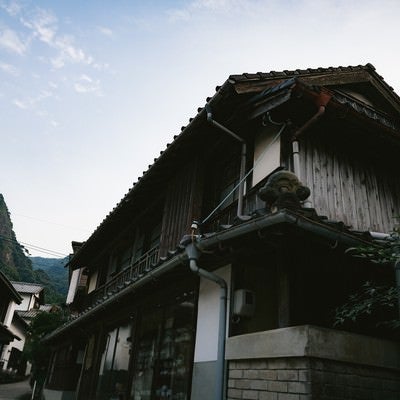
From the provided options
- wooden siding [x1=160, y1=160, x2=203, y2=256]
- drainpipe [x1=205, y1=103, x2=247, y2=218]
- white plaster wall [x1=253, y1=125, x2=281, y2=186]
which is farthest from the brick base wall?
wooden siding [x1=160, y1=160, x2=203, y2=256]

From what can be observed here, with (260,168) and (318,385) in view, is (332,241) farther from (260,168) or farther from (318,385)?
(260,168)

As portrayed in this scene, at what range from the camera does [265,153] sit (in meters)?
7.00

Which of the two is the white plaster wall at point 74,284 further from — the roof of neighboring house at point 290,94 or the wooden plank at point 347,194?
the wooden plank at point 347,194

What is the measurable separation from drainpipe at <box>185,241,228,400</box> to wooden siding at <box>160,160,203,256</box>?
2.68 meters

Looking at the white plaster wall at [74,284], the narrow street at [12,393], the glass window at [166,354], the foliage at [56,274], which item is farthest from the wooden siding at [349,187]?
the foliage at [56,274]

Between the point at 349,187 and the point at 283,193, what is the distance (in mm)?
3560

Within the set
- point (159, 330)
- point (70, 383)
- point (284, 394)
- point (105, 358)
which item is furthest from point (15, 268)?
point (284, 394)

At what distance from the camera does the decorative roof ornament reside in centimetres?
415

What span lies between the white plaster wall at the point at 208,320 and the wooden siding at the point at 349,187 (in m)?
2.30

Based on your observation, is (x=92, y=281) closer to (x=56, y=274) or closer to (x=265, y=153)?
(x=265, y=153)

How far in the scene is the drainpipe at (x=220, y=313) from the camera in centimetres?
495

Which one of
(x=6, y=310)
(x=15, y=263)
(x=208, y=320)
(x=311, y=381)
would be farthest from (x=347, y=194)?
(x=15, y=263)

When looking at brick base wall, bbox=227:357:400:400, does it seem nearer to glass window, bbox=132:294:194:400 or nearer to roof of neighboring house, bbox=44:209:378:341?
roof of neighboring house, bbox=44:209:378:341

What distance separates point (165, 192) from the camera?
10734mm
